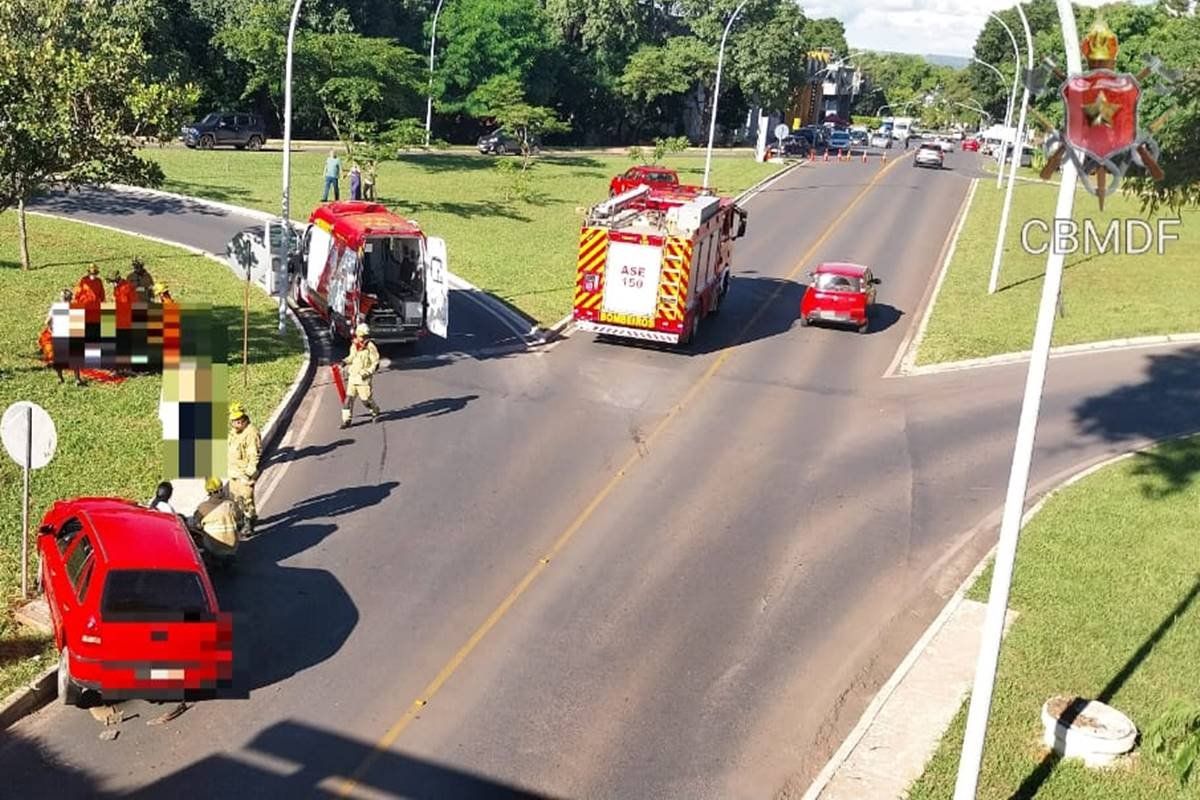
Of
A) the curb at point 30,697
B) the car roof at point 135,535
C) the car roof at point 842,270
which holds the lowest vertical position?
the curb at point 30,697

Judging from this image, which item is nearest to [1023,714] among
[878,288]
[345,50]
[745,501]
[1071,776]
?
[1071,776]

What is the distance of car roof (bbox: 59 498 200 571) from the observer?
10.2 meters

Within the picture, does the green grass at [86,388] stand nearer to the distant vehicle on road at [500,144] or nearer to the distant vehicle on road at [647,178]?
the distant vehicle on road at [647,178]

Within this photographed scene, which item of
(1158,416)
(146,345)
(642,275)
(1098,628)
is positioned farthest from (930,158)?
(1098,628)

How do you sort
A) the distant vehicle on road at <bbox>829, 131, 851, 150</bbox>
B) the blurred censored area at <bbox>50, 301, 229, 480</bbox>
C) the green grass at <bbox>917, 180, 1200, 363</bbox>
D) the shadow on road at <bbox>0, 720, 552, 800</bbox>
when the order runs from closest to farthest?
1. the shadow on road at <bbox>0, 720, 552, 800</bbox>
2. the blurred censored area at <bbox>50, 301, 229, 480</bbox>
3. the green grass at <bbox>917, 180, 1200, 363</bbox>
4. the distant vehicle on road at <bbox>829, 131, 851, 150</bbox>

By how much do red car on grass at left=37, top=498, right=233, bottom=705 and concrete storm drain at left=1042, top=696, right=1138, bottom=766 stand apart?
785 centimetres

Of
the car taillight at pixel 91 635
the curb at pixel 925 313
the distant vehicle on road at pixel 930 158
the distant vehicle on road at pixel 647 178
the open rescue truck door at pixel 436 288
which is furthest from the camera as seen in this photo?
the distant vehicle on road at pixel 930 158

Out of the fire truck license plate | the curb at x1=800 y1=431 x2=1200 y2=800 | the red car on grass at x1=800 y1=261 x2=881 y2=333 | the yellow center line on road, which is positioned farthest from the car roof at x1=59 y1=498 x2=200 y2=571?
the red car on grass at x1=800 y1=261 x2=881 y2=333

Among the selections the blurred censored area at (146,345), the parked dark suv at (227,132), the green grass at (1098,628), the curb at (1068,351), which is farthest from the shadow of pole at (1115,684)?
the parked dark suv at (227,132)

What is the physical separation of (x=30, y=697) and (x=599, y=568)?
6416mm

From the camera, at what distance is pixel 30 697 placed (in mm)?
9992

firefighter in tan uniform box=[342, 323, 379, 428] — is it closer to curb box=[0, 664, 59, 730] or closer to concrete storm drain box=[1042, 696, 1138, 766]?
curb box=[0, 664, 59, 730]

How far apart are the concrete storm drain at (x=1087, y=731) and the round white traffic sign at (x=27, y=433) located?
10.2 metres

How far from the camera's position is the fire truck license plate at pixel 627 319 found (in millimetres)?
23203
